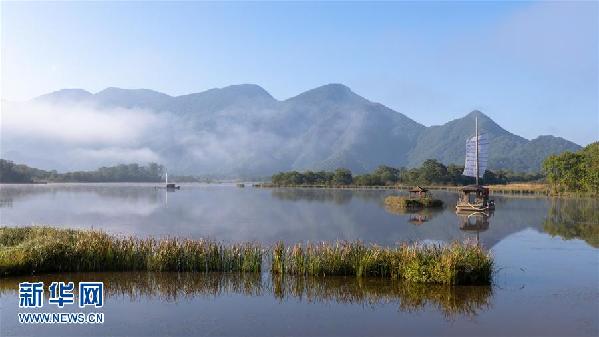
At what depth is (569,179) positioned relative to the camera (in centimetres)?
8050

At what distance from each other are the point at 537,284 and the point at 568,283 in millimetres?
1262

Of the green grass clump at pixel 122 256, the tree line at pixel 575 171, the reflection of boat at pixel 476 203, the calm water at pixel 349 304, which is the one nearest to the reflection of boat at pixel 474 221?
the reflection of boat at pixel 476 203

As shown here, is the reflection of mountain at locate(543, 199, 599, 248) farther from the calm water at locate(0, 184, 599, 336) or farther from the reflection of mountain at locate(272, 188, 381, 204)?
the reflection of mountain at locate(272, 188, 381, 204)

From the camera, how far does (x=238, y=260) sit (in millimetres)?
19359

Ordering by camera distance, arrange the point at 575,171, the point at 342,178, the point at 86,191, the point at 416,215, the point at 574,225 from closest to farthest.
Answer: the point at 574,225
the point at 416,215
the point at 575,171
the point at 86,191
the point at 342,178

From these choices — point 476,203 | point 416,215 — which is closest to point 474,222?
point 416,215

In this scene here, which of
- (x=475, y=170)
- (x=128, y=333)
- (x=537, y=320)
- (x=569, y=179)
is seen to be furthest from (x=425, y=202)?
(x=128, y=333)

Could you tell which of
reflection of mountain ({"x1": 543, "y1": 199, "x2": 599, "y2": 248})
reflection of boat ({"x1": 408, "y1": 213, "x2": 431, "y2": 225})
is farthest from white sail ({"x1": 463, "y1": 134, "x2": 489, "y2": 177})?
reflection of boat ({"x1": 408, "y1": 213, "x2": 431, "y2": 225})

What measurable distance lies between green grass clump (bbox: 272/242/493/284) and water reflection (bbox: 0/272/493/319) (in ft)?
1.36

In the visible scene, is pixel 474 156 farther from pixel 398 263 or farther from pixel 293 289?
pixel 293 289

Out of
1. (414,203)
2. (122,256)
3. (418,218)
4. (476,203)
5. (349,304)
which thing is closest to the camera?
(349,304)

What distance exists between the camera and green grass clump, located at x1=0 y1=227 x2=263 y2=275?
60.5 feet

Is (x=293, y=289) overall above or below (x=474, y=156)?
below

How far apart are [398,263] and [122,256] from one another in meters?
10.5
